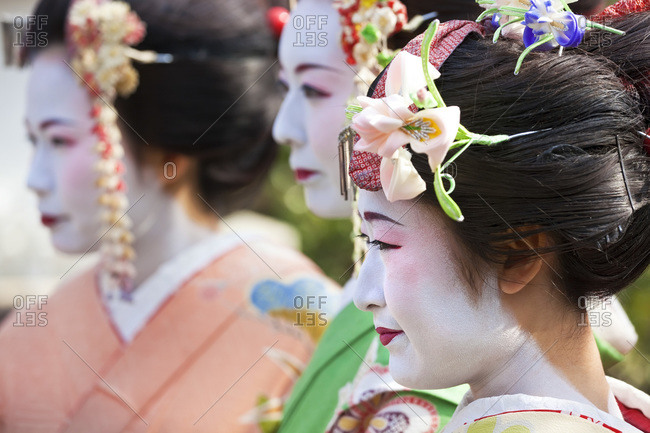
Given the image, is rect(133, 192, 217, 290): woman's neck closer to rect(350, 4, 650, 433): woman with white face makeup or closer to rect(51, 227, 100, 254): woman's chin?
rect(51, 227, 100, 254): woman's chin

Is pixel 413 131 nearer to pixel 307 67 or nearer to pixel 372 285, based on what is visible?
pixel 372 285

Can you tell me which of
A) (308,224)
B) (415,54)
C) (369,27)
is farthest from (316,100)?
(308,224)

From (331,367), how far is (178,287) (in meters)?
0.88

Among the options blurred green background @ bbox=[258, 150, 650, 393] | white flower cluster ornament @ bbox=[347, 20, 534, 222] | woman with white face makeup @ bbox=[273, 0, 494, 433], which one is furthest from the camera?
blurred green background @ bbox=[258, 150, 650, 393]

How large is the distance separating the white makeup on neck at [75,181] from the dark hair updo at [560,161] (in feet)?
4.87

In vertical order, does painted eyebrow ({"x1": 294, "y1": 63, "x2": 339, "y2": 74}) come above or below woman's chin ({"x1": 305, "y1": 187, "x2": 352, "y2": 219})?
above

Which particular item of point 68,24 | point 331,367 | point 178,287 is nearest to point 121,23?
point 68,24

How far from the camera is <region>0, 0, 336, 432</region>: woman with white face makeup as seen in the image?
A: 2.20 metres

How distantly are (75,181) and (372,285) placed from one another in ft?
4.78

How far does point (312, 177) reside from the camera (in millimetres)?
1815

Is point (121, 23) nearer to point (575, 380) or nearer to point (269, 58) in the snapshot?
point (269, 58)

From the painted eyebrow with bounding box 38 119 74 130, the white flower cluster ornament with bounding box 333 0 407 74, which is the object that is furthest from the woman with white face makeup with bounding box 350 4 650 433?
the painted eyebrow with bounding box 38 119 74 130

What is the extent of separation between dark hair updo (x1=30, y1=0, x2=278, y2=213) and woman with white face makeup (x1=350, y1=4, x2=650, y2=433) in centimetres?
136

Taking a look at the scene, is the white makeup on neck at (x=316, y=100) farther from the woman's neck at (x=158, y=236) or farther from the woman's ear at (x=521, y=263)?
the woman's ear at (x=521, y=263)
